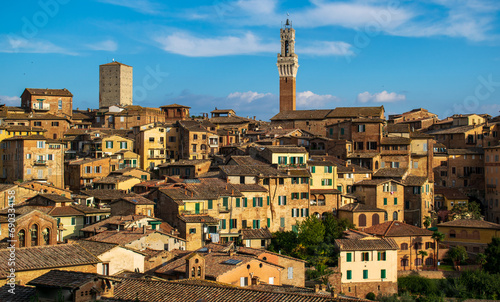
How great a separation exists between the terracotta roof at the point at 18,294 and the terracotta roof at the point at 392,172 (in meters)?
43.5

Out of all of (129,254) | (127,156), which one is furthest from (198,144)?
(129,254)

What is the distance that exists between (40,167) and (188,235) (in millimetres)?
23009

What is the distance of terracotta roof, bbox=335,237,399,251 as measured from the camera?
46.5 m

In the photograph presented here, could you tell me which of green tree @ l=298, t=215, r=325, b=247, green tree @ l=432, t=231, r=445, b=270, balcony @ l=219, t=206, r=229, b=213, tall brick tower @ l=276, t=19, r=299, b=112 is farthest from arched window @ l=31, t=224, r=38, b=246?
tall brick tower @ l=276, t=19, r=299, b=112

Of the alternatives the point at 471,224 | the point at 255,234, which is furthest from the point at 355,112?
the point at 255,234

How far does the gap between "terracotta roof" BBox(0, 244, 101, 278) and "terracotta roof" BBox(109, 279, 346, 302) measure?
2973 mm

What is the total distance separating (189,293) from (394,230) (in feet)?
99.2

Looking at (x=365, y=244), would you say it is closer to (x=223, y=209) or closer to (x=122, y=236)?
(x=223, y=209)

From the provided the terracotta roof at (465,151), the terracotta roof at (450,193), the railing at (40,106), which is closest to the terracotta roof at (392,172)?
the terracotta roof at (450,193)

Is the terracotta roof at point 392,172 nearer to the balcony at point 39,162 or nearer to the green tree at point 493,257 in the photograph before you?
the green tree at point 493,257

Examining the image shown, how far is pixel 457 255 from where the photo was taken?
51.9m

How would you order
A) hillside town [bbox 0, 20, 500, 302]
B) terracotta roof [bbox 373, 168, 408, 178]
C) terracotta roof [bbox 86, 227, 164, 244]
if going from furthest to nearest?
terracotta roof [bbox 373, 168, 408, 178] → terracotta roof [bbox 86, 227, 164, 244] → hillside town [bbox 0, 20, 500, 302]

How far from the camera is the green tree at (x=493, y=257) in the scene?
165 feet

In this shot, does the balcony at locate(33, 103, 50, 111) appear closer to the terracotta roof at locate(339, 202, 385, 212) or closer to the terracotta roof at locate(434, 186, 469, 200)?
the terracotta roof at locate(339, 202, 385, 212)
